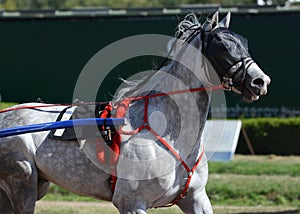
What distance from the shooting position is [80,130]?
5906 millimetres

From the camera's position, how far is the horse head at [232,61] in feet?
17.9

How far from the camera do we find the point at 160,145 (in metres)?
5.66

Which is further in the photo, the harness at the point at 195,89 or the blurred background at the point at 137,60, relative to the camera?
the blurred background at the point at 137,60

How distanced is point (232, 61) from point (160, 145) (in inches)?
36.5

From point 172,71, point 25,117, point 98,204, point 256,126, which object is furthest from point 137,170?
point 256,126

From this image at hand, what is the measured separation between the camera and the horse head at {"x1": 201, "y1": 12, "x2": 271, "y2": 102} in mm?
5457

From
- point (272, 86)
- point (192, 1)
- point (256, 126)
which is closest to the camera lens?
point (256, 126)

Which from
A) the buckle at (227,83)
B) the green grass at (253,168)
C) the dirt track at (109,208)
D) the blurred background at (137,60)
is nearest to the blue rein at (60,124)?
the buckle at (227,83)

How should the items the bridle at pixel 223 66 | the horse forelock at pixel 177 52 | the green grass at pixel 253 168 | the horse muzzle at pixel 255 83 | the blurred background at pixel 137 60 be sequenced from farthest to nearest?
1. the blurred background at pixel 137 60
2. the green grass at pixel 253 168
3. the horse forelock at pixel 177 52
4. the bridle at pixel 223 66
5. the horse muzzle at pixel 255 83

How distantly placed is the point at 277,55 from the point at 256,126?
3.12 meters

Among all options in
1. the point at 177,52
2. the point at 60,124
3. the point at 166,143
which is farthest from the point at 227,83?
the point at 60,124

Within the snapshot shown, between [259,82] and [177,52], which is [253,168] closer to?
[177,52]

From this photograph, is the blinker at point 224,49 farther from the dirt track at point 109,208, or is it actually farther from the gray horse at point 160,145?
the dirt track at point 109,208

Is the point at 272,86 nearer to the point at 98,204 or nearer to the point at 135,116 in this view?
the point at 98,204
